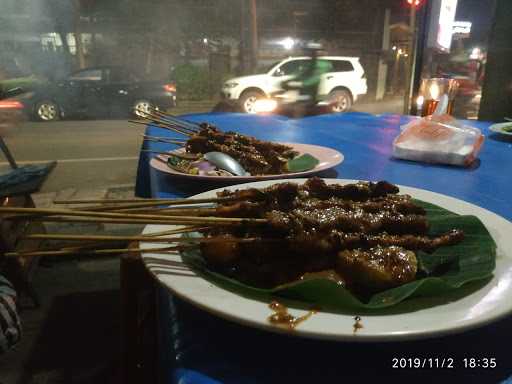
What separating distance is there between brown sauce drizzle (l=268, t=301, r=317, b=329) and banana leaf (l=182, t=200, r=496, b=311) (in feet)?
0.19

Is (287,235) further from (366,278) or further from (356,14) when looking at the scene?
(356,14)

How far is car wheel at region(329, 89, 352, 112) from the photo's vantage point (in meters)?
17.3

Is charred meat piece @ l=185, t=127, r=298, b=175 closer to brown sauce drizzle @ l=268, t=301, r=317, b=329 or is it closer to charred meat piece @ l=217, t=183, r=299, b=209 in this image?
charred meat piece @ l=217, t=183, r=299, b=209

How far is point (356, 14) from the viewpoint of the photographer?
80.9 ft

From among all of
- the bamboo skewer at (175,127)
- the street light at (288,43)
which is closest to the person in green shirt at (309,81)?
the bamboo skewer at (175,127)

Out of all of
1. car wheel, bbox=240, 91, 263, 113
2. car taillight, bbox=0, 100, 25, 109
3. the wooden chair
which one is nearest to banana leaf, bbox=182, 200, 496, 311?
the wooden chair

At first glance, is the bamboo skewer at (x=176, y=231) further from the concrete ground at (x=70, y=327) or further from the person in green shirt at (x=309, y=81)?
the person in green shirt at (x=309, y=81)

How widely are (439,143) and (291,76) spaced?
14.1m

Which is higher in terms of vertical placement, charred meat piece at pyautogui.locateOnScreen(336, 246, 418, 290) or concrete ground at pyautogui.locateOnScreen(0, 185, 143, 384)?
charred meat piece at pyautogui.locateOnScreen(336, 246, 418, 290)

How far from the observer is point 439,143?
8.70 ft


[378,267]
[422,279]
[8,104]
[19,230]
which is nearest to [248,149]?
[378,267]

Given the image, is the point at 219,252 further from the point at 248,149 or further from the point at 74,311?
the point at 74,311

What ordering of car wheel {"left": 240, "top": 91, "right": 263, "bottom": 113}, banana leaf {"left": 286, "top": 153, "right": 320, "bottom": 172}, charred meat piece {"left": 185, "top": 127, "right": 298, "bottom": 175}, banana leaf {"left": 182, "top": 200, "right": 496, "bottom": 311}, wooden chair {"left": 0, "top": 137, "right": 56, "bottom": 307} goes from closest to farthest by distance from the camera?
1. banana leaf {"left": 182, "top": 200, "right": 496, "bottom": 311}
2. banana leaf {"left": 286, "top": 153, "right": 320, "bottom": 172}
3. charred meat piece {"left": 185, "top": 127, "right": 298, "bottom": 175}
4. wooden chair {"left": 0, "top": 137, "right": 56, "bottom": 307}
5. car wheel {"left": 240, "top": 91, "right": 263, "bottom": 113}

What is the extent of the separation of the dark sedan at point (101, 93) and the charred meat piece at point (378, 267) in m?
15.5
